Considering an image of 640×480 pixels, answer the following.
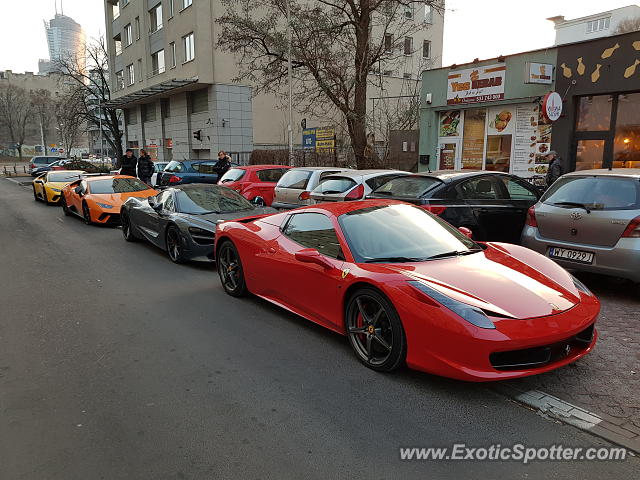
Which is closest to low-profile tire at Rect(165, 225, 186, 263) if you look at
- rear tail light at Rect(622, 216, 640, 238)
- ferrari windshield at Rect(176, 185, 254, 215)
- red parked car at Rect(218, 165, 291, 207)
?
ferrari windshield at Rect(176, 185, 254, 215)

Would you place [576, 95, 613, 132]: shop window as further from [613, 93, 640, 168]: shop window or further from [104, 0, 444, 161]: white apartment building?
[104, 0, 444, 161]: white apartment building

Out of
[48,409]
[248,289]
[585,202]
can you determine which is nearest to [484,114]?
[585,202]

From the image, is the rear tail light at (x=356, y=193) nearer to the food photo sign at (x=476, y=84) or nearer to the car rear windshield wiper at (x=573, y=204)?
the car rear windshield wiper at (x=573, y=204)

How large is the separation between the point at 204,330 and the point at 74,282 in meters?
3.11

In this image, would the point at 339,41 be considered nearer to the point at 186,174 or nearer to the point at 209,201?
the point at 186,174

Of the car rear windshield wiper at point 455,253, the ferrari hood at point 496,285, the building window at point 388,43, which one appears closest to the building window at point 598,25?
the building window at point 388,43

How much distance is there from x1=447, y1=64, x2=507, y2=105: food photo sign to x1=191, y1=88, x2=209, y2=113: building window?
1858 centimetres

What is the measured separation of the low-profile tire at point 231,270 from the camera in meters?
6.01

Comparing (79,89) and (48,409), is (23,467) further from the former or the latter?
(79,89)

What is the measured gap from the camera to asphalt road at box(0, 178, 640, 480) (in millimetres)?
2789

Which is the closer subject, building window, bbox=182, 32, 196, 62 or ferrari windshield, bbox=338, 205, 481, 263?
ferrari windshield, bbox=338, 205, 481, 263

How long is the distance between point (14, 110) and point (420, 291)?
10629 centimetres

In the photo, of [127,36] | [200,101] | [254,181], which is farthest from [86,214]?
[127,36]

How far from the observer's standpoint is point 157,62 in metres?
36.3
